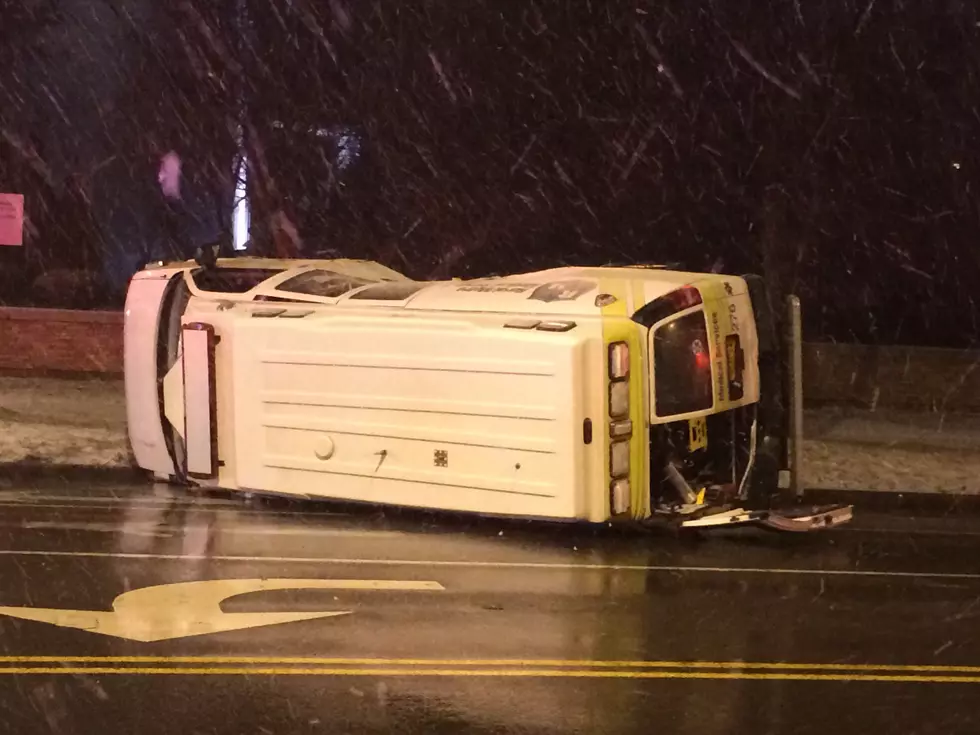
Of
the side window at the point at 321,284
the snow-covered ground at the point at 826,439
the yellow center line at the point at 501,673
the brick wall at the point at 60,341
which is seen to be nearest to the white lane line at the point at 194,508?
the snow-covered ground at the point at 826,439

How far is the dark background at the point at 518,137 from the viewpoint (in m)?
17.6

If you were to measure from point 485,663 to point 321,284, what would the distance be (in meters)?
4.14

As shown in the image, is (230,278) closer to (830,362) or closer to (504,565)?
(504,565)

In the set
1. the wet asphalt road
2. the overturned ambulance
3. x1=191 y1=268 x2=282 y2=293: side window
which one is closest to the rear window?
the overturned ambulance

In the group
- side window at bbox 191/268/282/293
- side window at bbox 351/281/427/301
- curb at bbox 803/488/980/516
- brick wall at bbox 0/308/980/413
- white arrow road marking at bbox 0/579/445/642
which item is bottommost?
curb at bbox 803/488/980/516

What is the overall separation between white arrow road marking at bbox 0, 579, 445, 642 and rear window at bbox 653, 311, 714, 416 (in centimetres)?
208

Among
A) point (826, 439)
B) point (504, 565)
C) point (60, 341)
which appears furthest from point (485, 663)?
point (60, 341)

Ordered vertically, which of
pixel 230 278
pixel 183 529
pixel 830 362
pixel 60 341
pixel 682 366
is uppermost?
pixel 230 278

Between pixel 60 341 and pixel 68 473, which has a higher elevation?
pixel 60 341

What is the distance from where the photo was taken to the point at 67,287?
18.7m

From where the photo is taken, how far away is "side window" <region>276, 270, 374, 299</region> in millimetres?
8748

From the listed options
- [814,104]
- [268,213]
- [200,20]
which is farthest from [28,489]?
[814,104]

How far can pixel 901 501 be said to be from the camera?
948cm

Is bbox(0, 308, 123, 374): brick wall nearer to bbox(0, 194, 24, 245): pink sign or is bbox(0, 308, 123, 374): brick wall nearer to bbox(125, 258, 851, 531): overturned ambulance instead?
bbox(0, 194, 24, 245): pink sign
